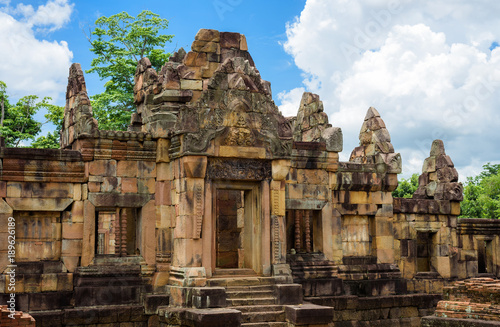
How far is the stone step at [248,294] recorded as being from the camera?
13513mm

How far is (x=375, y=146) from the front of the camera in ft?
60.8

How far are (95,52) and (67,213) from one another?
1663 cm

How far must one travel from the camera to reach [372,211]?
17734mm

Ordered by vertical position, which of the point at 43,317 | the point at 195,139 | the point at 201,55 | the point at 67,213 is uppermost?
the point at 201,55

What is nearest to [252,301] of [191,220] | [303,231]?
[191,220]

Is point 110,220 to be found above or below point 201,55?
below

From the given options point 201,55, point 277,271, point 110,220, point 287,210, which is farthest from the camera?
point 110,220

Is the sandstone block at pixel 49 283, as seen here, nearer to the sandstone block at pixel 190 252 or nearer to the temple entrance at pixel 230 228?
the sandstone block at pixel 190 252

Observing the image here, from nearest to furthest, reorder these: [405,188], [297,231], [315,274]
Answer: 1. [315,274]
2. [297,231]
3. [405,188]

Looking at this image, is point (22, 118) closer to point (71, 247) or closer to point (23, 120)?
point (23, 120)

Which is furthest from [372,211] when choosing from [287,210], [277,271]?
[277,271]

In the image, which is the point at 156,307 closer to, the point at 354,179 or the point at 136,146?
the point at 136,146

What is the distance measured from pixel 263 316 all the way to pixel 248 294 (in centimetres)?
59

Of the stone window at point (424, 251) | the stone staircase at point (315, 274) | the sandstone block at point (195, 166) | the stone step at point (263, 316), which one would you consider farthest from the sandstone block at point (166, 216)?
the stone window at point (424, 251)
